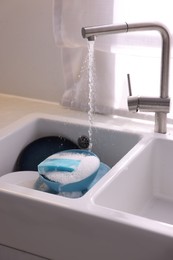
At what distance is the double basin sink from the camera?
772mm

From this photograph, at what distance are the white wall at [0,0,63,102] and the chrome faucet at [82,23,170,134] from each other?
0.38 metres

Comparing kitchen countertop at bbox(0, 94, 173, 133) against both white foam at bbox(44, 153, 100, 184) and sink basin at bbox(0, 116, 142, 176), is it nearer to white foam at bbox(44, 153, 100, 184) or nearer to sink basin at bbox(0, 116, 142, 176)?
sink basin at bbox(0, 116, 142, 176)

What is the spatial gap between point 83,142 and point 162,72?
0.31m

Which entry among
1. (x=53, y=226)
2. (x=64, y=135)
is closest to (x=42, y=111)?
(x=64, y=135)

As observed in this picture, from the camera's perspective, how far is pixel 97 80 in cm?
133

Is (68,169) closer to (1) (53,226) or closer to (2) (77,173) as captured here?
(2) (77,173)

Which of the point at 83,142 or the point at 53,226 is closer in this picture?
the point at 53,226

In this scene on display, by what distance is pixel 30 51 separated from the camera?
4.88ft

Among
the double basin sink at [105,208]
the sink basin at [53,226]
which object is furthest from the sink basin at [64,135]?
the sink basin at [53,226]

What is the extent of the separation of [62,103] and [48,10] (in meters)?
0.31

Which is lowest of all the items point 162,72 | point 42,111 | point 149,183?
point 149,183

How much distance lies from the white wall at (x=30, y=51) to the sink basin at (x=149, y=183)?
480 mm

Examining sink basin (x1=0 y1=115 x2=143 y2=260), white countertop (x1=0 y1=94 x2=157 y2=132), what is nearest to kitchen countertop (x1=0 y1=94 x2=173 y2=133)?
white countertop (x1=0 y1=94 x2=157 y2=132)

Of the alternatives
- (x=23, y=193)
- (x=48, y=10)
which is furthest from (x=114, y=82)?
(x=23, y=193)
